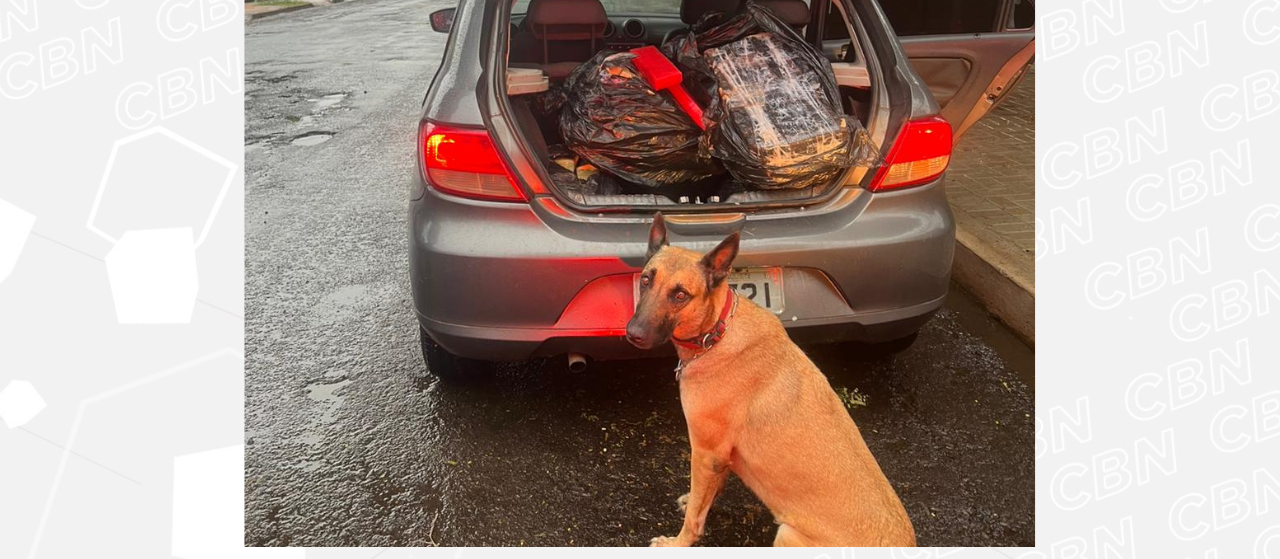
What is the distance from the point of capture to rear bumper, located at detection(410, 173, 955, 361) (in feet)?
9.45

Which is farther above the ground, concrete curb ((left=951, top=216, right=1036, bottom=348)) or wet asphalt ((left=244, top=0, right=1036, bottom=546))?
concrete curb ((left=951, top=216, right=1036, bottom=348))

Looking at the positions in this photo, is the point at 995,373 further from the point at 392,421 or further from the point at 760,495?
the point at 392,421

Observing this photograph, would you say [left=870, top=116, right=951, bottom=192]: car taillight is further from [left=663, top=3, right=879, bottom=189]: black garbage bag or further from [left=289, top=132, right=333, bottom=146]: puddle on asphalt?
[left=289, top=132, right=333, bottom=146]: puddle on asphalt

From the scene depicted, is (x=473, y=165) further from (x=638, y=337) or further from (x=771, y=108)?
(x=771, y=108)

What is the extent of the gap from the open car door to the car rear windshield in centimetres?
187

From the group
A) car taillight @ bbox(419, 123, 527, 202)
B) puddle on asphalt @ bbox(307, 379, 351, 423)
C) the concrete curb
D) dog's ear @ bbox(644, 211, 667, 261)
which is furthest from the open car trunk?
puddle on asphalt @ bbox(307, 379, 351, 423)

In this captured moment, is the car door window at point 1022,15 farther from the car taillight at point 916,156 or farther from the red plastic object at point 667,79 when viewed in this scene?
the red plastic object at point 667,79

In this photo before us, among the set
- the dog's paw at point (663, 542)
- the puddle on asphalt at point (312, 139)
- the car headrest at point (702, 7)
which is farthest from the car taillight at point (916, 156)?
the puddle on asphalt at point (312, 139)

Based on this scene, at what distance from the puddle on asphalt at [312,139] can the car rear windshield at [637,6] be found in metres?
2.07

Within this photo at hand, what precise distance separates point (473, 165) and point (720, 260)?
95 centimetres

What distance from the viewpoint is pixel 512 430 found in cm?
329

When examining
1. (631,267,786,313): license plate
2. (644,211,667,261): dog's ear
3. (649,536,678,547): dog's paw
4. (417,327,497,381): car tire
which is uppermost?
(644,211,667,261): dog's ear

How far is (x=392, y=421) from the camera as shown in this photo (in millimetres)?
3334

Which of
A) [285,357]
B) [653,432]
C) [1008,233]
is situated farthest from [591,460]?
[1008,233]
